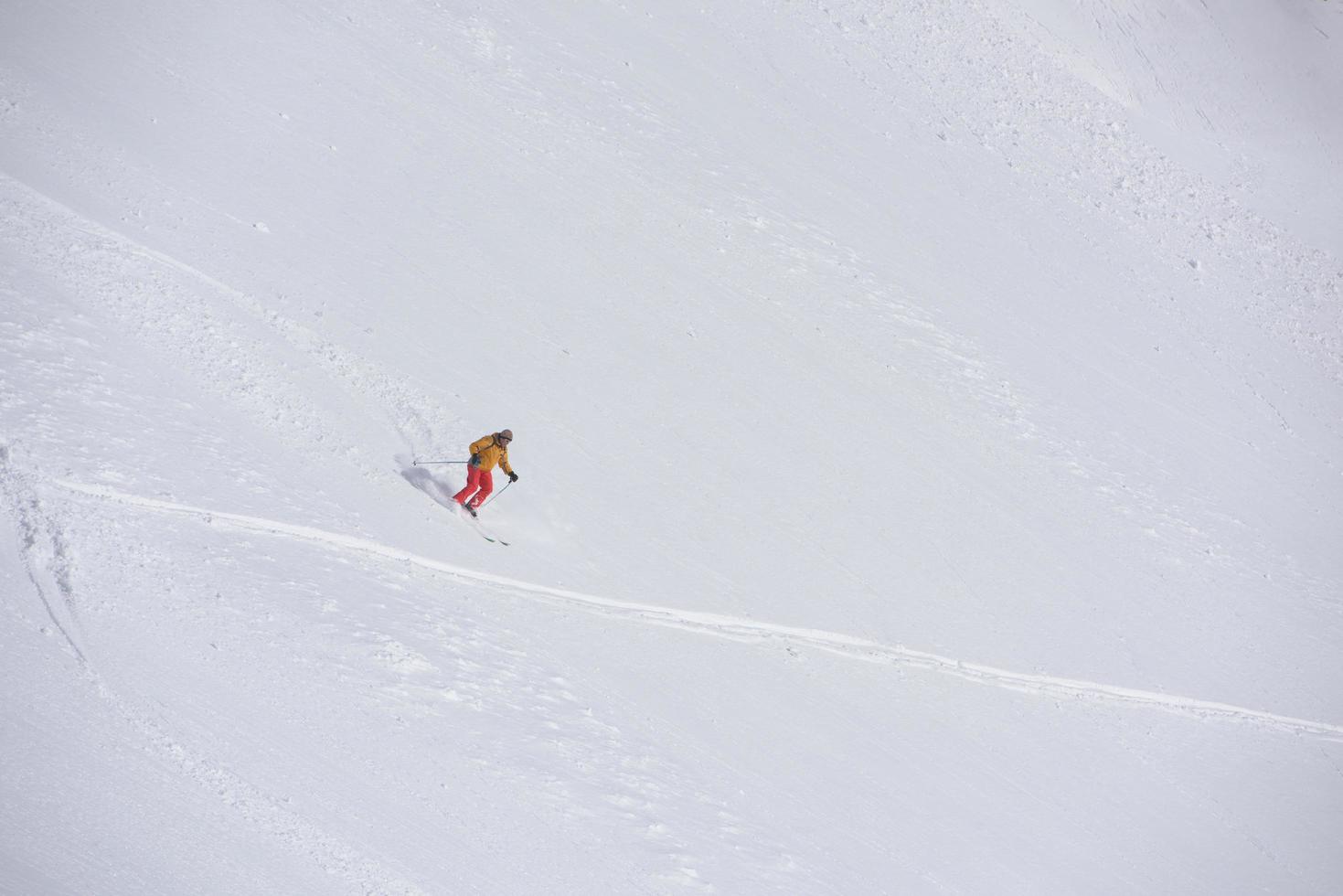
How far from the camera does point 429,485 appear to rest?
13055mm

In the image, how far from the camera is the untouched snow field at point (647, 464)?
9.31m

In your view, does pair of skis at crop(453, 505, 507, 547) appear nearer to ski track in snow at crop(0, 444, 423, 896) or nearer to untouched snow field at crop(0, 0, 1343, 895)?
untouched snow field at crop(0, 0, 1343, 895)

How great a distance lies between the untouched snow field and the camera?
9.31 meters

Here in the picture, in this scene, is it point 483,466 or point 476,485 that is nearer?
point 483,466

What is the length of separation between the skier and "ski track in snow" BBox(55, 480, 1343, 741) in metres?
1.11

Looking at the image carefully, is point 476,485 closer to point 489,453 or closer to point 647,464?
point 489,453

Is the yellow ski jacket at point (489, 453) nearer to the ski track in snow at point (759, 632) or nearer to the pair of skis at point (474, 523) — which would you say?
the pair of skis at point (474, 523)

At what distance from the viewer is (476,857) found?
351 inches

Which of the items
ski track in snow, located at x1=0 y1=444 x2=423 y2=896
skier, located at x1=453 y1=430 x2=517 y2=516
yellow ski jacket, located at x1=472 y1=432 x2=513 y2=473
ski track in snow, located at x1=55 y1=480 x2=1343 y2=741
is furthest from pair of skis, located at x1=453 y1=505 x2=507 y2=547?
ski track in snow, located at x1=0 y1=444 x2=423 y2=896

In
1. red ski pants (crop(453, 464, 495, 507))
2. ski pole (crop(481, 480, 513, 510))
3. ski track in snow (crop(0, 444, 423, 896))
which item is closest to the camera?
ski track in snow (crop(0, 444, 423, 896))

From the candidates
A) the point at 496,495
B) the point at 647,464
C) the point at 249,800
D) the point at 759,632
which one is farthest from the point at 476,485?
the point at 249,800

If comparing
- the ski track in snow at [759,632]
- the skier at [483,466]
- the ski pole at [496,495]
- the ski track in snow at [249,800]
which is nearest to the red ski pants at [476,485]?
the skier at [483,466]

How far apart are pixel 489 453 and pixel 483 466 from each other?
0.56 feet

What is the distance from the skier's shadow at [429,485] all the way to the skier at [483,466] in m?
0.13
